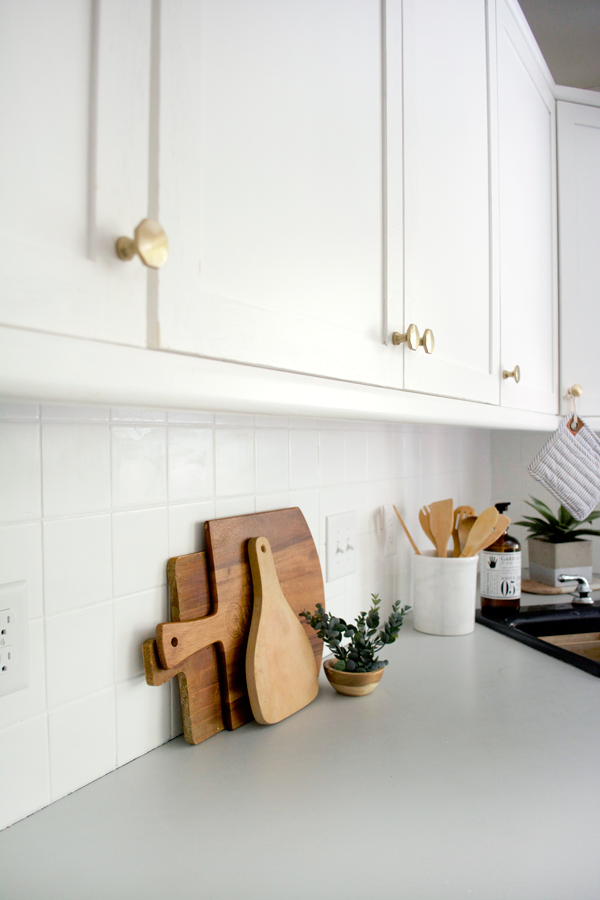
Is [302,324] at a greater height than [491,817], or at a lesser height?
greater

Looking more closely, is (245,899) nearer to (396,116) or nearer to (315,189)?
(315,189)

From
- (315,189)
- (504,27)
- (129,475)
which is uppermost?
(504,27)

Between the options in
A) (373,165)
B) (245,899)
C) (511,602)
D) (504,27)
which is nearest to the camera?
(245,899)

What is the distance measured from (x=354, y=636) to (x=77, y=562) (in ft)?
1.56

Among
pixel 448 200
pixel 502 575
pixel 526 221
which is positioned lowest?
pixel 502 575

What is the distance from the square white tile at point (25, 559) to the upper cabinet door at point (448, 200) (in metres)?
0.52

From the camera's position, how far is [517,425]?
1.28 m

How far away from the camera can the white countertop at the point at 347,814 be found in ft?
1.88

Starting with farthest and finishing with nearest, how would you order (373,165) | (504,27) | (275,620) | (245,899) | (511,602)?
(511,602) < (504,27) < (275,620) < (373,165) < (245,899)

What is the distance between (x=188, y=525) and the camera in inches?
34.3

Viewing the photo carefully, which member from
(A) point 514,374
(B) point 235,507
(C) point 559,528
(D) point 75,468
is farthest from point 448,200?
(C) point 559,528

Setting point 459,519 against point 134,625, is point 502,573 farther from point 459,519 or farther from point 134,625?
point 134,625

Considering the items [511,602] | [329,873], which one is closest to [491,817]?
[329,873]

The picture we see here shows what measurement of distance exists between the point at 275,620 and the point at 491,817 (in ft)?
1.29
